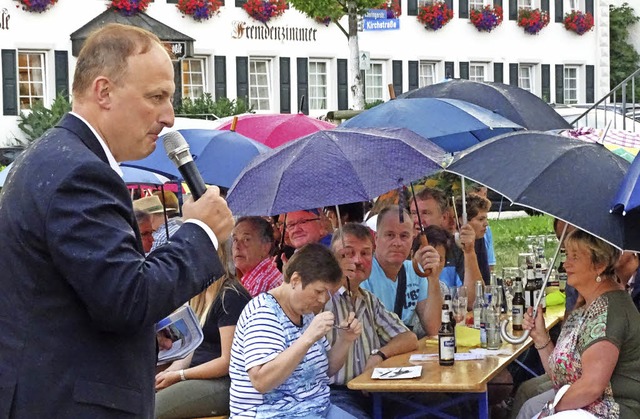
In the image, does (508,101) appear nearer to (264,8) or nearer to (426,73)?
(264,8)

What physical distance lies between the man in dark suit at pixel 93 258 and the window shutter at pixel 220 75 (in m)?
31.5

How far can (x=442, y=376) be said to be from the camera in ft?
20.1

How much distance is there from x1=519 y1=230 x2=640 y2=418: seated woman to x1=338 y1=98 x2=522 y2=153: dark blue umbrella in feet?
8.35

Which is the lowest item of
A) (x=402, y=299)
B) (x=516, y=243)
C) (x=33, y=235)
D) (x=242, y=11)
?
(x=516, y=243)

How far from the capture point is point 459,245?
9219 millimetres

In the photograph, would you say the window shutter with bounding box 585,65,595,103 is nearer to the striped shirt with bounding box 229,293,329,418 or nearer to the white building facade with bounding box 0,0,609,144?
the white building facade with bounding box 0,0,609,144

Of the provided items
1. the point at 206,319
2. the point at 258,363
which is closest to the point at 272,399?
the point at 258,363

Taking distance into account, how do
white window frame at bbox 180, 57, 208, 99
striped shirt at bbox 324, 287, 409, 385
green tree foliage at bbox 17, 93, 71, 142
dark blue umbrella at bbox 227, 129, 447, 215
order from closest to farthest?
dark blue umbrella at bbox 227, 129, 447, 215 → striped shirt at bbox 324, 287, 409, 385 → green tree foliage at bbox 17, 93, 71, 142 → white window frame at bbox 180, 57, 208, 99

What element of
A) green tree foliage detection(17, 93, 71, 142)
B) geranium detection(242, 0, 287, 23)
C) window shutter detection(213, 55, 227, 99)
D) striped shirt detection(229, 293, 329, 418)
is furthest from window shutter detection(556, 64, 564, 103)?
striped shirt detection(229, 293, 329, 418)

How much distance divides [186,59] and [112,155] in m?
31.6

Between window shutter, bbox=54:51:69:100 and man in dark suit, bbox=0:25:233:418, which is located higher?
window shutter, bbox=54:51:69:100

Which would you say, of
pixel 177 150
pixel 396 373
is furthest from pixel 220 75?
pixel 177 150

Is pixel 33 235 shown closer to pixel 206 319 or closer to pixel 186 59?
pixel 206 319

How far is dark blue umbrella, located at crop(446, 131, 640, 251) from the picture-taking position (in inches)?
207
